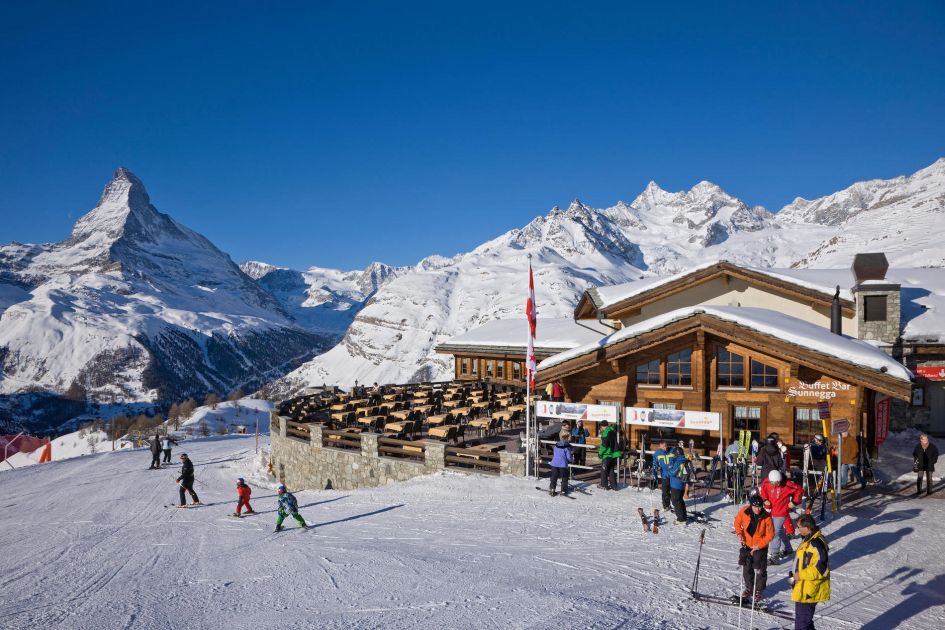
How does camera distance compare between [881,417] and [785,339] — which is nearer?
[785,339]

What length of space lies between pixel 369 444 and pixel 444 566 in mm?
9175

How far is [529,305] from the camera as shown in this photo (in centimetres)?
1491

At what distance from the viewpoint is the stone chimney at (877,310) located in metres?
19.8

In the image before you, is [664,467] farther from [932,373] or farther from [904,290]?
[904,290]

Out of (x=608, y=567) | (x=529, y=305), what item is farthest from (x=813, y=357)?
(x=608, y=567)

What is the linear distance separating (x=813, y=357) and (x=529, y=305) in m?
7.29

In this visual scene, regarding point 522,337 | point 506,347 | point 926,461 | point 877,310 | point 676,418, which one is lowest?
point 926,461

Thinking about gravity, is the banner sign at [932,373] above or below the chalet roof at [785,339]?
below

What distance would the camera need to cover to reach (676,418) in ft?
44.2

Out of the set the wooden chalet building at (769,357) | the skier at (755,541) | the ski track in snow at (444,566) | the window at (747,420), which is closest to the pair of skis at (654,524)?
the ski track in snow at (444,566)

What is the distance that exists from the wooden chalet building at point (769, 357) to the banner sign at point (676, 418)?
206cm

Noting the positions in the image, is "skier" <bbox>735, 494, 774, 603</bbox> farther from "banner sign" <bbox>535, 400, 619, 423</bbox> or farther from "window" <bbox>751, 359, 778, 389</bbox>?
"window" <bbox>751, 359, 778, 389</bbox>

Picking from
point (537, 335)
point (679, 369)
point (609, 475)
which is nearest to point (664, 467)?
point (609, 475)

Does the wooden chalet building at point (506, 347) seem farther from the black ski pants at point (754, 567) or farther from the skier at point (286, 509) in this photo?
the black ski pants at point (754, 567)
